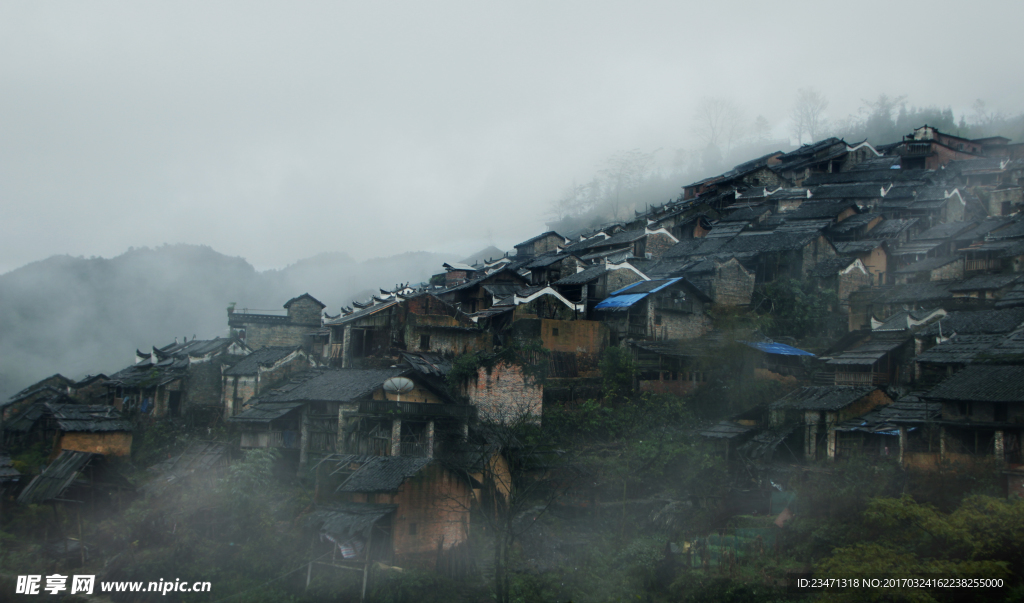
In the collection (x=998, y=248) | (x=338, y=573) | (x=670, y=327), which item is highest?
(x=998, y=248)

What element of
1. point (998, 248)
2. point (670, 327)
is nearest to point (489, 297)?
point (670, 327)

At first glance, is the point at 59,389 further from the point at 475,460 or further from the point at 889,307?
the point at 889,307

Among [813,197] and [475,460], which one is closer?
[475,460]

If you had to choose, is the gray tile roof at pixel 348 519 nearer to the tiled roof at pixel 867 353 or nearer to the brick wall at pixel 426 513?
the brick wall at pixel 426 513

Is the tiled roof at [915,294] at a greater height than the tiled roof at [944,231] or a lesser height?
lesser

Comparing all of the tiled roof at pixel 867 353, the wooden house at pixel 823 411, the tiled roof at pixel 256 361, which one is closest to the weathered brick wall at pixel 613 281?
the tiled roof at pixel 867 353

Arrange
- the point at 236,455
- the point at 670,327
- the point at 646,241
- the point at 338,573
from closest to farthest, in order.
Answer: the point at 338,573
the point at 236,455
the point at 670,327
the point at 646,241

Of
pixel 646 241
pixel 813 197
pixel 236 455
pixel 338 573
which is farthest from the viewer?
pixel 813 197
